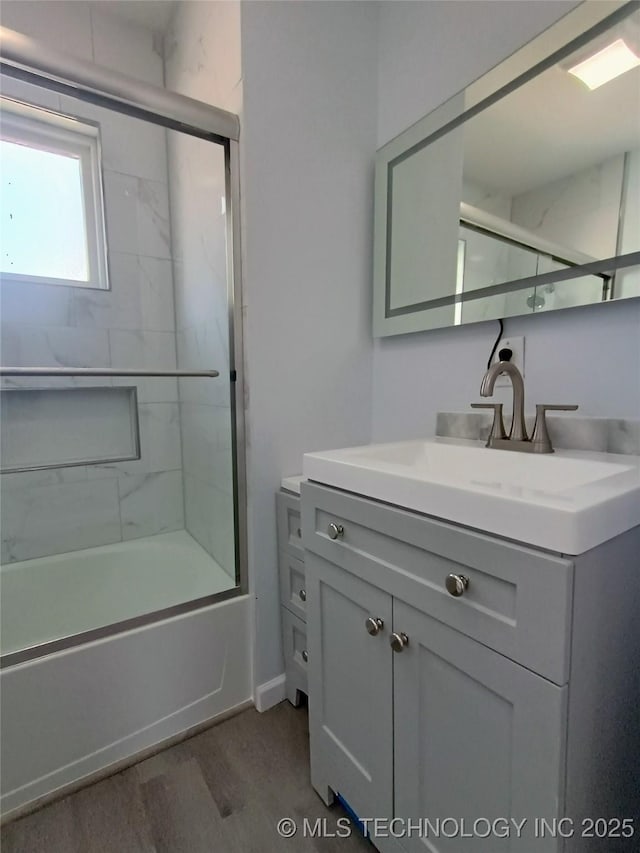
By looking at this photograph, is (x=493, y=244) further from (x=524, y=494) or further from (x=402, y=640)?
(x=402, y=640)

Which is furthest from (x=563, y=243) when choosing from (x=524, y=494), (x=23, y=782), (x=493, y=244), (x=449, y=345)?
(x=23, y=782)

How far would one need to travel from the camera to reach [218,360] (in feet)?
4.68

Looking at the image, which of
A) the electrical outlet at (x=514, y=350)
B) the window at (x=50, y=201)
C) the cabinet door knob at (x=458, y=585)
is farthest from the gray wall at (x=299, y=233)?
the window at (x=50, y=201)

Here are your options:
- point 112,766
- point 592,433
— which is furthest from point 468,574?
point 112,766

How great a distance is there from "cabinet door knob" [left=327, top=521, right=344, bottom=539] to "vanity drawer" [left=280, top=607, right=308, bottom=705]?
56 centimetres

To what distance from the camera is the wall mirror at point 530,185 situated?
2.76 feet

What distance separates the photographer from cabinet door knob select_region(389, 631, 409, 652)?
69 centimetres

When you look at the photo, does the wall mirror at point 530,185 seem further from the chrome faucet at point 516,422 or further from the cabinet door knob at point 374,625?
the cabinet door knob at point 374,625

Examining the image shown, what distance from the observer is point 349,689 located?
86cm

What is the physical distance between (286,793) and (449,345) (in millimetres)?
1331

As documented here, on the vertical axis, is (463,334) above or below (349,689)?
above

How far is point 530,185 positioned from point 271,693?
5.51 feet

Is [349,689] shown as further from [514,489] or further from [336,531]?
[514,489]

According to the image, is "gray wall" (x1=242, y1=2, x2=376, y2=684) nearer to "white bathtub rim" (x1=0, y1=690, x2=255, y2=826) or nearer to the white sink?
"white bathtub rim" (x1=0, y1=690, x2=255, y2=826)
